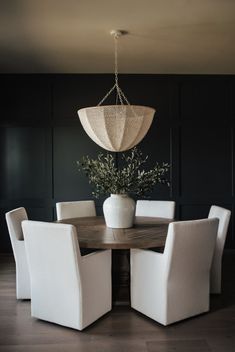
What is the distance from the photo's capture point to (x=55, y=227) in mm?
2375

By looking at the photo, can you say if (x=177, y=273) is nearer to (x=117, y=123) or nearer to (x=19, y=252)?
(x=117, y=123)

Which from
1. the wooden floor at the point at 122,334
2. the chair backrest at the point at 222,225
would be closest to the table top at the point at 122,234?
the chair backrest at the point at 222,225

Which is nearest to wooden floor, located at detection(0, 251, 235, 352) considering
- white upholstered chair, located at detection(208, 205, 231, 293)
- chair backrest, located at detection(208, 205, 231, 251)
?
white upholstered chair, located at detection(208, 205, 231, 293)

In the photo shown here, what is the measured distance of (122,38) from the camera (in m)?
3.32

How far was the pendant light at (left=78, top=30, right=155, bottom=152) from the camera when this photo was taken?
2.83 metres

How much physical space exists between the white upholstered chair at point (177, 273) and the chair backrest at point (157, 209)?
1.19 m

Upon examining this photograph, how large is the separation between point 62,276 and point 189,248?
947 millimetres

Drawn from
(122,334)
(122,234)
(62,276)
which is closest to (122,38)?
(122,234)

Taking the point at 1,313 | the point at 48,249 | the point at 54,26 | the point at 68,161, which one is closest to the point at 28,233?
the point at 48,249

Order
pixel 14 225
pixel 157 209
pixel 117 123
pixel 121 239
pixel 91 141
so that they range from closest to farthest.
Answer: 1. pixel 121 239
2. pixel 117 123
3. pixel 14 225
4. pixel 157 209
5. pixel 91 141

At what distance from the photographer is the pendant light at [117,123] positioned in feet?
9.30

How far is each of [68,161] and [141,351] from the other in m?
2.99

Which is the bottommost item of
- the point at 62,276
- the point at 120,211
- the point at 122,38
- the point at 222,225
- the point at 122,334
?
the point at 122,334

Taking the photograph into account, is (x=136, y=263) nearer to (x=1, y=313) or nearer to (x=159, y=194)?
(x=1, y=313)
